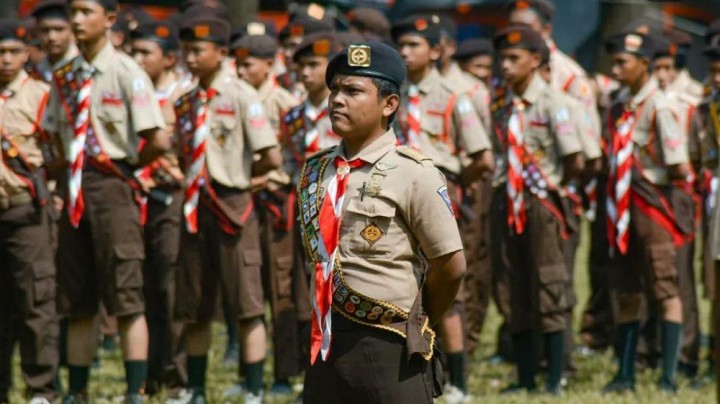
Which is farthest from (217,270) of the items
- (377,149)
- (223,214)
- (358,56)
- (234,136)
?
(358,56)

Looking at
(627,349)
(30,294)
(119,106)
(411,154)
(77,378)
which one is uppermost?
(411,154)

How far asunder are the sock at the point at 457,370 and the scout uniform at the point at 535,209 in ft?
1.75

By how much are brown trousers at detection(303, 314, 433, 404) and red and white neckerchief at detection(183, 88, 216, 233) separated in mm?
3893

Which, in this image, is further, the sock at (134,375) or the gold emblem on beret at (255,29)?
the gold emblem on beret at (255,29)

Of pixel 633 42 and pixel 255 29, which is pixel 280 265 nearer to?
pixel 255 29

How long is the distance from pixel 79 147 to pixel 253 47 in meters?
2.61

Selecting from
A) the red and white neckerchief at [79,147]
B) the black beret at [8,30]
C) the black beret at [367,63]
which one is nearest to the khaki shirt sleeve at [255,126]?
the red and white neckerchief at [79,147]

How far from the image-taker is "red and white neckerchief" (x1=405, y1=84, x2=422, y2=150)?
11.1 metres

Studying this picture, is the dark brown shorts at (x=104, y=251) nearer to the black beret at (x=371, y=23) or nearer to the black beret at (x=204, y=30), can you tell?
the black beret at (x=204, y=30)

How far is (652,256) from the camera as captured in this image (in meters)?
11.5

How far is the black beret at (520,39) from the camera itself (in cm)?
1143

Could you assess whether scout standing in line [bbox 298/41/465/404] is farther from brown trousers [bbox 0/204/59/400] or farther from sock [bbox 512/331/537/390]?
sock [bbox 512/331/537/390]

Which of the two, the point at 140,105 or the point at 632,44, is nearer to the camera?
the point at 140,105

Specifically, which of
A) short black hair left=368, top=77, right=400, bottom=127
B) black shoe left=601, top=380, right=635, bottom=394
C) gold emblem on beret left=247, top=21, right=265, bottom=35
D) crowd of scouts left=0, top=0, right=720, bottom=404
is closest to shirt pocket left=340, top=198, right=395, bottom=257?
short black hair left=368, top=77, right=400, bottom=127
